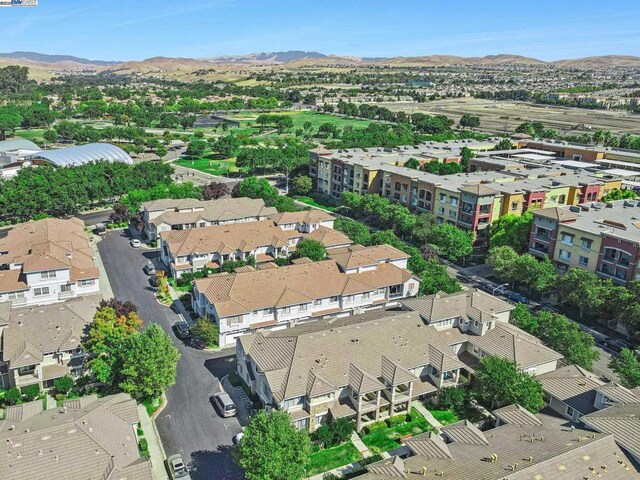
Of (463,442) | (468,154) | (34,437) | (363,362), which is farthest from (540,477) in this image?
(468,154)

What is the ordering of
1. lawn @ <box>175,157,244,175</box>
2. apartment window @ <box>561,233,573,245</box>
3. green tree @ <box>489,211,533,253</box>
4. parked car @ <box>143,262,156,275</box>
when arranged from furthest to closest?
lawn @ <box>175,157,244,175</box>, green tree @ <box>489,211,533,253</box>, parked car @ <box>143,262,156,275</box>, apartment window @ <box>561,233,573,245</box>

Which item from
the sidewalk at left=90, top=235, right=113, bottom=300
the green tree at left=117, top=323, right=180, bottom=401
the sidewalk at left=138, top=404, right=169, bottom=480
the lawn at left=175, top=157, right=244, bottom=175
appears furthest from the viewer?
the lawn at left=175, top=157, right=244, bottom=175

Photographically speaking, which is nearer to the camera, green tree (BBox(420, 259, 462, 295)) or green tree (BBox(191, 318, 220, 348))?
green tree (BBox(191, 318, 220, 348))

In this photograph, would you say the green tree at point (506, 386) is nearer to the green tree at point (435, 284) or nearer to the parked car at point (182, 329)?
the green tree at point (435, 284)

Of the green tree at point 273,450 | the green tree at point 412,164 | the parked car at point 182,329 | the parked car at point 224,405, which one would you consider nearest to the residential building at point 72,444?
the green tree at point 273,450

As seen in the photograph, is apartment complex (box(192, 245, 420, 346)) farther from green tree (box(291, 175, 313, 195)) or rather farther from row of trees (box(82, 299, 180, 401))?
green tree (box(291, 175, 313, 195))

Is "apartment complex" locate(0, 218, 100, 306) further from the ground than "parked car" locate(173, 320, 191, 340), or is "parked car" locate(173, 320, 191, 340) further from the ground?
"apartment complex" locate(0, 218, 100, 306)

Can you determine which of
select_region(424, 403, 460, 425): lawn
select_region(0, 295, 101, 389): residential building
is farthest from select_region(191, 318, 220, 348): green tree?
select_region(424, 403, 460, 425): lawn
